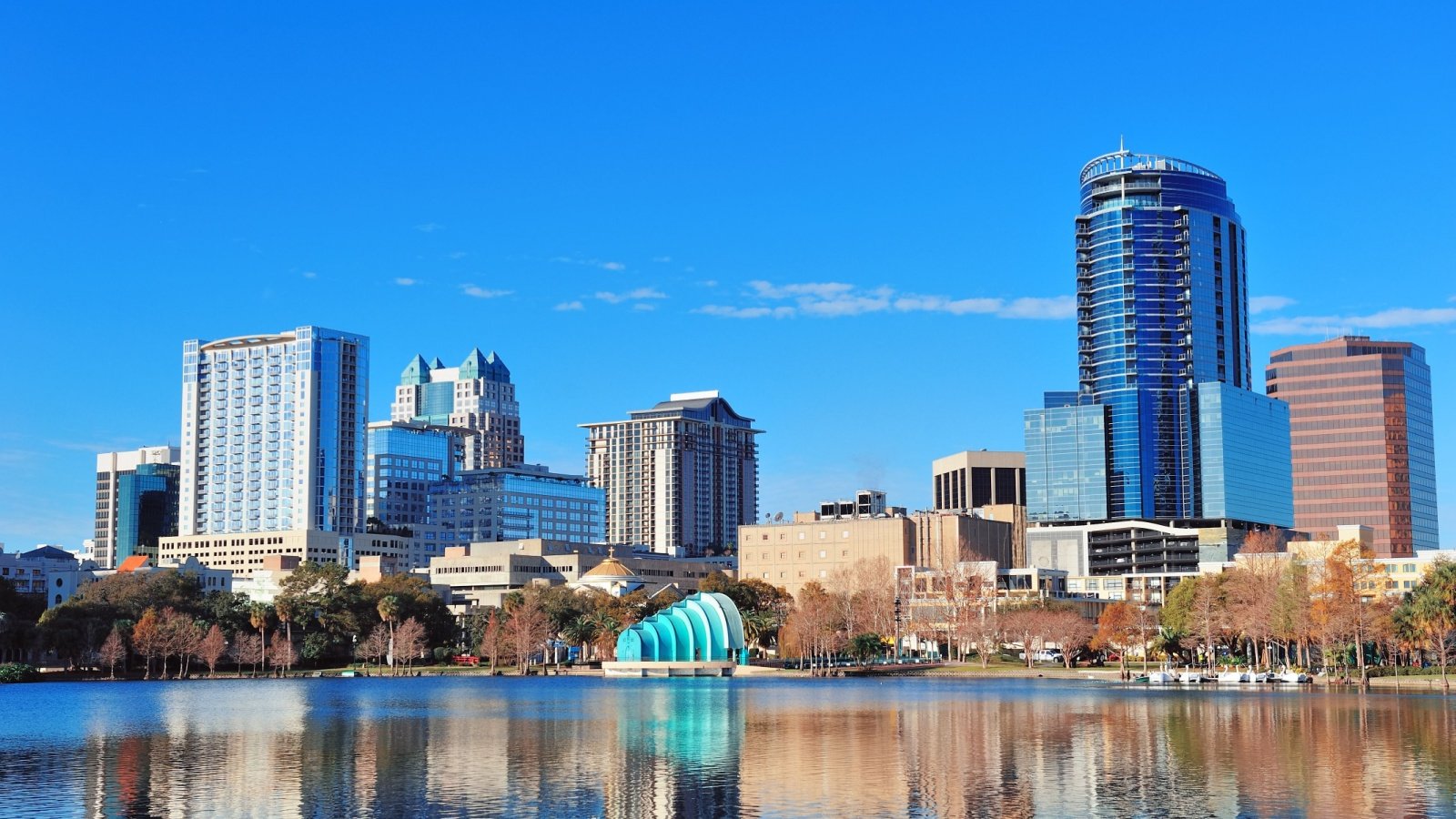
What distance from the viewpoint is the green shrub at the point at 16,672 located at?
168 meters

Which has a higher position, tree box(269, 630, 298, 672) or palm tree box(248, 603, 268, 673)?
palm tree box(248, 603, 268, 673)

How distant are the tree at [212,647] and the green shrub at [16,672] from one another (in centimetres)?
1759

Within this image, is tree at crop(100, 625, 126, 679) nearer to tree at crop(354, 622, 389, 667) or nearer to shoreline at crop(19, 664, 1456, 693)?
shoreline at crop(19, 664, 1456, 693)

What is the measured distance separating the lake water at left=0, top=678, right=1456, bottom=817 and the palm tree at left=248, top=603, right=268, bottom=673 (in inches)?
2952

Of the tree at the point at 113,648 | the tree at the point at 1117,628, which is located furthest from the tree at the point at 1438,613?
the tree at the point at 113,648

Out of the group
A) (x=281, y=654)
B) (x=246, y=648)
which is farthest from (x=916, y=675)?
(x=246, y=648)

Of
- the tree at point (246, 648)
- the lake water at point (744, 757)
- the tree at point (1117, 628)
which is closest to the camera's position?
the lake water at point (744, 757)

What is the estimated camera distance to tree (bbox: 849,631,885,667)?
19388 centimetres

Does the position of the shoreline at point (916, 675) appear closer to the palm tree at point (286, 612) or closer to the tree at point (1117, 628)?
the tree at point (1117, 628)

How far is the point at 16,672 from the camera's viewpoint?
169250mm

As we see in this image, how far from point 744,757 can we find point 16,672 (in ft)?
414

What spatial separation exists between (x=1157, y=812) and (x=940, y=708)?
51.0 m

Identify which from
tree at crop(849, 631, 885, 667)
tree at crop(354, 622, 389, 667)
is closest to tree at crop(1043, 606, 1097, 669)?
tree at crop(849, 631, 885, 667)

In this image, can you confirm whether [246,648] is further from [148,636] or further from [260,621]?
[148,636]
